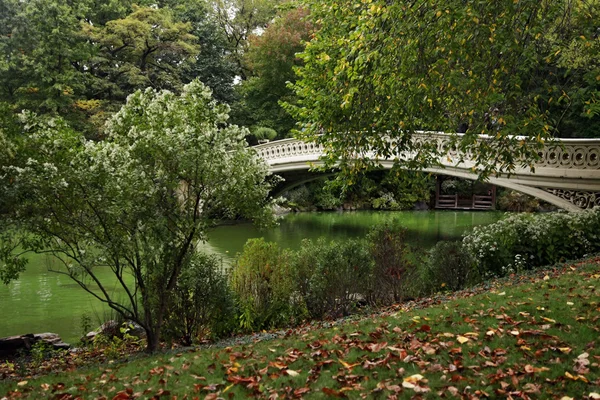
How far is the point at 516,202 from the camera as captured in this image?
29109mm

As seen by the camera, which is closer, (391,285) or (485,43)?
(485,43)

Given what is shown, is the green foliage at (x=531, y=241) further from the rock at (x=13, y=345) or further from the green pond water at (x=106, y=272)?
the rock at (x=13, y=345)

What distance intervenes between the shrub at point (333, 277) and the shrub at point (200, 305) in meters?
1.29

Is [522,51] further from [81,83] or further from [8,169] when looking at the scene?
[81,83]

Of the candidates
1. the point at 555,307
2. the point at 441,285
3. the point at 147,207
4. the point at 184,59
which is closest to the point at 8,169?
the point at 147,207

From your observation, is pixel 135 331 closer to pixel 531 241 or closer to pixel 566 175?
pixel 531 241

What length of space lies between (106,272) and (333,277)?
24.9 feet

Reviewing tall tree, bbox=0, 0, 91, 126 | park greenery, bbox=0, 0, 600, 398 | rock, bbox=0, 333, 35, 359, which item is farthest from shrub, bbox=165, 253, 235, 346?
tall tree, bbox=0, 0, 91, 126

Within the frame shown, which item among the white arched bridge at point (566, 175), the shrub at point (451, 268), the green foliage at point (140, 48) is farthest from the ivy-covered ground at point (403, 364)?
the green foliage at point (140, 48)

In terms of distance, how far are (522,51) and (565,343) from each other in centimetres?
313

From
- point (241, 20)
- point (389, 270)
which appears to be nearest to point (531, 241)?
point (389, 270)

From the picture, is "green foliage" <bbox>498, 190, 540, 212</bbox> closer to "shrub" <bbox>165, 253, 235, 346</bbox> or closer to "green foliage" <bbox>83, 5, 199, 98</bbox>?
"green foliage" <bbox>83, 5, 199, 98</bbox>

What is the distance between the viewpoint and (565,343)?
13.4ft

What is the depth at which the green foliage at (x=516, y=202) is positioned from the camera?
28234 millimetres
